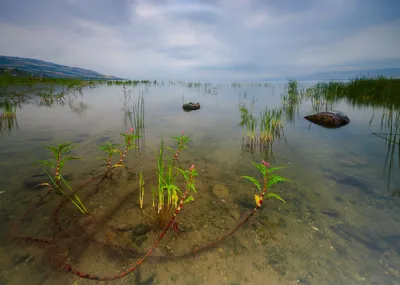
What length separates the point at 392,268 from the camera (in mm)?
1692

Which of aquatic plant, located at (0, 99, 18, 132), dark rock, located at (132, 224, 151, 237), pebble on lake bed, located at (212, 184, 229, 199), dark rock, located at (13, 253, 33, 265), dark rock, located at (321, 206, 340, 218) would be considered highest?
aquatic plant, located at (0, 99, 18, 132)

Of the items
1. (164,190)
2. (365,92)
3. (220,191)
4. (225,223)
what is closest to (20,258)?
(164,190)

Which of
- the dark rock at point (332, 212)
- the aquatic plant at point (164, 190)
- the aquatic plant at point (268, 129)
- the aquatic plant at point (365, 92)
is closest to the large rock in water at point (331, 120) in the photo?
the aquatic plant at point (268, 129)

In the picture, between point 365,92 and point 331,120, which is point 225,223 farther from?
point 365,92

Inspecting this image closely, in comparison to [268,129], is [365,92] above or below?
above

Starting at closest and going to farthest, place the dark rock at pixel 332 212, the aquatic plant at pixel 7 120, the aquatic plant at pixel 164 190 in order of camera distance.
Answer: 1. the aquatic plant at pixel 164 190
2. the dark rock at pixel 332 212
3. the aquatic plant at pixel 7 120

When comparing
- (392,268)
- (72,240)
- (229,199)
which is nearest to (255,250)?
(229,199)

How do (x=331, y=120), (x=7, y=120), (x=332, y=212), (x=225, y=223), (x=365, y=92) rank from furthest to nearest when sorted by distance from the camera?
(x=365, y=92), (x=331, y=120), (x=7, y=120), (x=332, y=212), (x=225, y=223)

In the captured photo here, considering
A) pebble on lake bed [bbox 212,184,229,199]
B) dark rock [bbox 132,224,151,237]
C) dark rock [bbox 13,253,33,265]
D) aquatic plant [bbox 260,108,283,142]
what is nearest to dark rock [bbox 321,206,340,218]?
pebble on lake bed [bbox 212,184,229,199]

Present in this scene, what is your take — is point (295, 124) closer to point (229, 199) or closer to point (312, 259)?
point (229, 199)

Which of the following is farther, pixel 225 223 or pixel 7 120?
pixel 7 120

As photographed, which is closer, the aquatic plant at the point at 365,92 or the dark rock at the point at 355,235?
the dark rock at the point at 355,235

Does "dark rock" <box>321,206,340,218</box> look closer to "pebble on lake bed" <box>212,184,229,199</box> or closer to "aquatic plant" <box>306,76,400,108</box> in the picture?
"pebble on lake bed" <box>212,184,229,199</box>

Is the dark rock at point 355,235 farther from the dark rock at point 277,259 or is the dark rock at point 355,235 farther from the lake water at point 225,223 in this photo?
the dark rock at point 277,259
